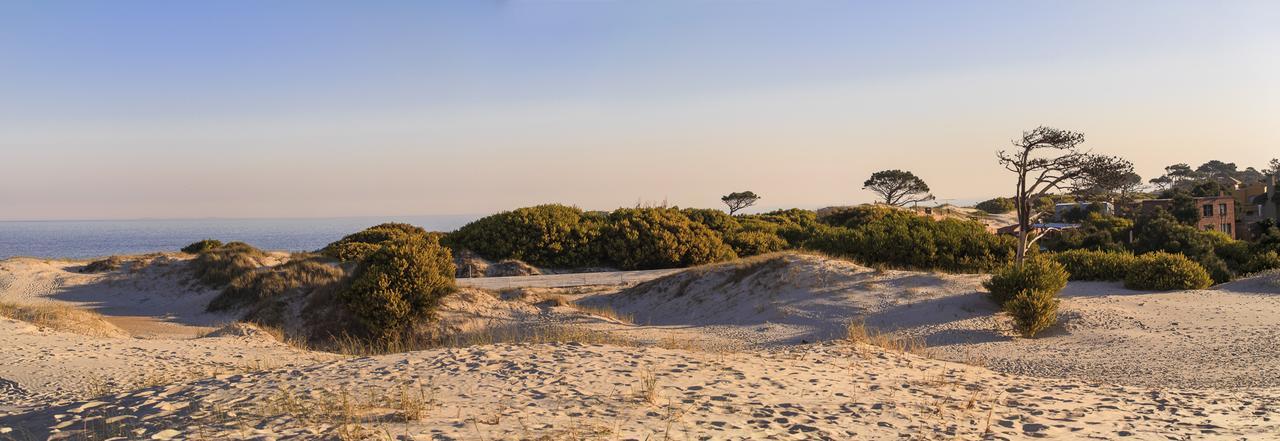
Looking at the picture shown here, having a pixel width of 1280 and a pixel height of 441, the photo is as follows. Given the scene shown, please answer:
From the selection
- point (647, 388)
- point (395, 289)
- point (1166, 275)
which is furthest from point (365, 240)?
point (647, 388)

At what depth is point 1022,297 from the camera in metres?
13.0

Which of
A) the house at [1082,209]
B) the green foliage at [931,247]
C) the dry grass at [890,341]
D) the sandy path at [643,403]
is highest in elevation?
the house at [1082,209]

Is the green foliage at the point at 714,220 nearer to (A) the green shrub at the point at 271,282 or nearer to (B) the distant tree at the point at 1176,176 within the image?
(A) the green shrub at the point at 271,282

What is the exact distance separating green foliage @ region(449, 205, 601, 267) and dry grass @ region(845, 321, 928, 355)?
57.0ft

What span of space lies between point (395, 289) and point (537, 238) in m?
12.9

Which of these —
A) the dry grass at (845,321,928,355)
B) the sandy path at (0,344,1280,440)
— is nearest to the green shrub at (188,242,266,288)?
the sandy path at (0,344,1280,440)

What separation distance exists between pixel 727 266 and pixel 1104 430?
1442 centimetres

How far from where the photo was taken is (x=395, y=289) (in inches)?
665

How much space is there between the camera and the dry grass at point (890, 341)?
38.2 ft

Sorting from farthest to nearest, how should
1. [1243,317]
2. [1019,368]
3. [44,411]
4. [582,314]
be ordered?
[582,314]
[1243,317]
[1019,368]
[44,411]

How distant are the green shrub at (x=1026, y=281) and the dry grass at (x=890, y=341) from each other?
2.22m

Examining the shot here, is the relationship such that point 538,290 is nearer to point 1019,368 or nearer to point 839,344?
point 839,344

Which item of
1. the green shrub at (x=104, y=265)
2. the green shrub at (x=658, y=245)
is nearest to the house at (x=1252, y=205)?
the green shrub at (x=658, y=245)

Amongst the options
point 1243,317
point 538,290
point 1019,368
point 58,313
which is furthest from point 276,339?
point 1243,317
